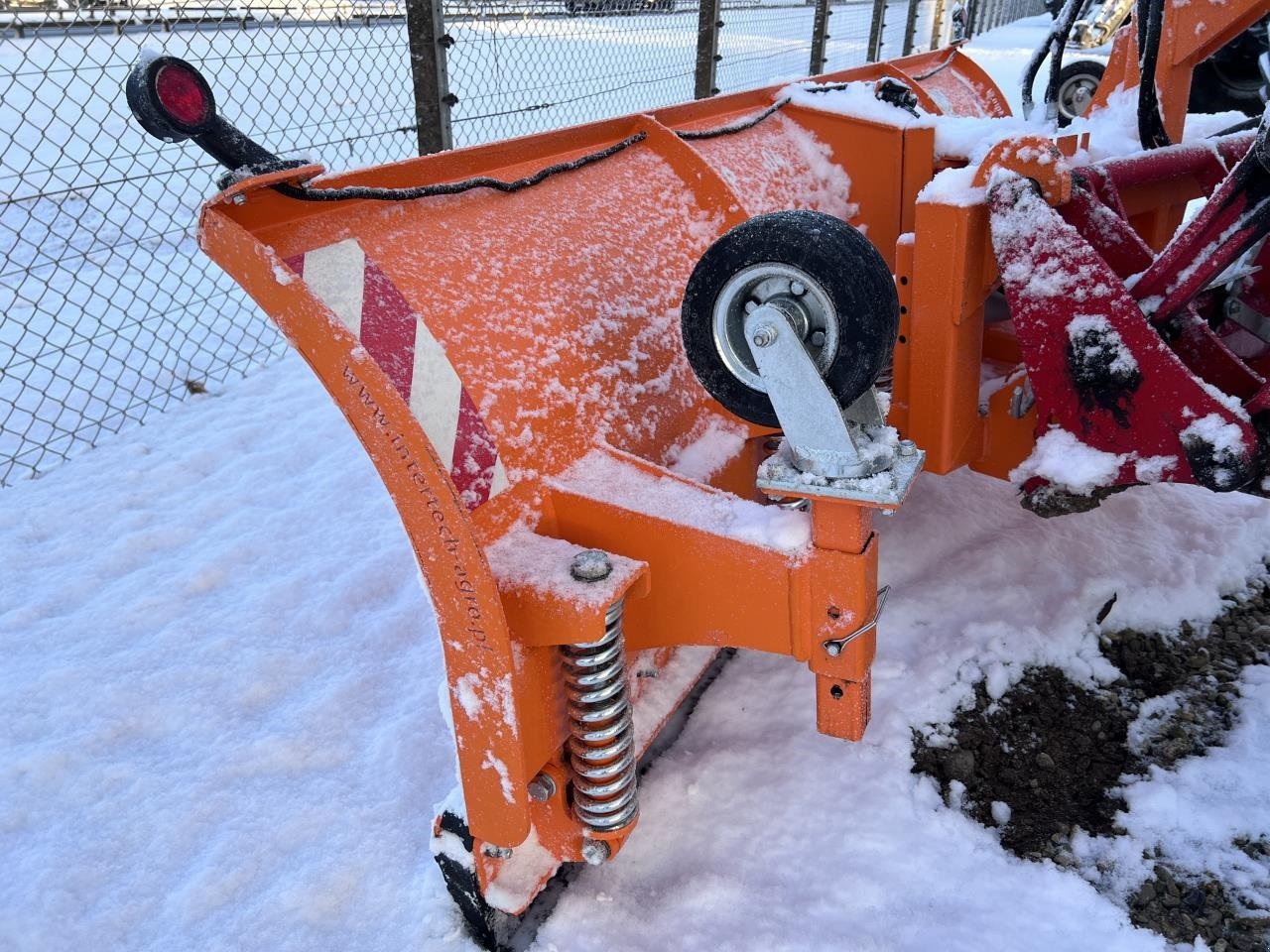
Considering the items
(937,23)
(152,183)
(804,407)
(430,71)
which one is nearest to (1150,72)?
Answer: (804,407)

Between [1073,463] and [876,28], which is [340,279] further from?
[876,28]

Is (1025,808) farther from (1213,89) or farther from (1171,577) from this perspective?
(1213,89)

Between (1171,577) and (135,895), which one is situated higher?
(1171,577)

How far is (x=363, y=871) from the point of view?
2.02 metres

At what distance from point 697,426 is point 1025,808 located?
113 cm

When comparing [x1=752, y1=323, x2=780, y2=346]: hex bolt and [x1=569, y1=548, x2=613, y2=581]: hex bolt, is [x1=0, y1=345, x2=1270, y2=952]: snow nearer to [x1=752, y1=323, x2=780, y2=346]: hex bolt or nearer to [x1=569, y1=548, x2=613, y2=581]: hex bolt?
[x1=569, y1=548, x2=613, y2=581]: hex bolt

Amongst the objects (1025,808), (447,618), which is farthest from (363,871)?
(1025,808)

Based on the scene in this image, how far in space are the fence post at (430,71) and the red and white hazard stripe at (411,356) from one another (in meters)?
1.82

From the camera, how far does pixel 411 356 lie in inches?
61.6

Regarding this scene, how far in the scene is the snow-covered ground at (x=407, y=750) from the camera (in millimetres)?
1897

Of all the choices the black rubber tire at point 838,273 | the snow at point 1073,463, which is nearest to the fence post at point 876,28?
the snow at point 1073,463

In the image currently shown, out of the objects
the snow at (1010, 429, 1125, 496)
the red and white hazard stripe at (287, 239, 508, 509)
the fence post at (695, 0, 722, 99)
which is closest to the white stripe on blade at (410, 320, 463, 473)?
the red and white hazard stripe at (287, 239, 508, 509)

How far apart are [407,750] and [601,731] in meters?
0.90

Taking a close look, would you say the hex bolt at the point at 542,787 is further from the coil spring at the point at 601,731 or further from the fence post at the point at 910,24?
the fence post at the point at 910,24
